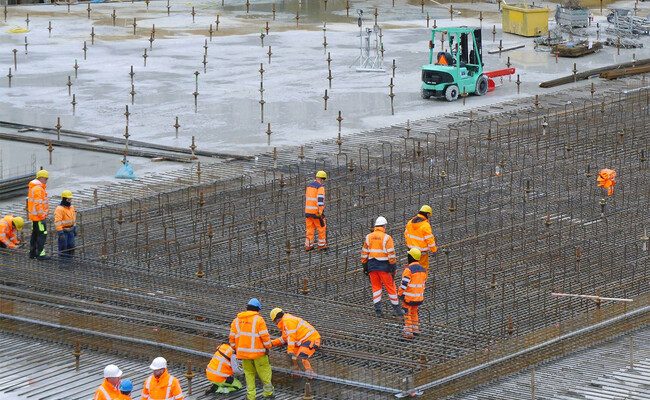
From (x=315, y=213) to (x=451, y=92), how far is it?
18365mm

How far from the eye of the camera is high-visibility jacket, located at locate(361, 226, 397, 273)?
24.8 meters

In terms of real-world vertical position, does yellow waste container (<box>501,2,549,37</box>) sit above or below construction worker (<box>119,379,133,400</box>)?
below

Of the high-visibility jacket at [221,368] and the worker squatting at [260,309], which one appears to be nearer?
the worker squatting at [260,309]

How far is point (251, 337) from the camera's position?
21.5m

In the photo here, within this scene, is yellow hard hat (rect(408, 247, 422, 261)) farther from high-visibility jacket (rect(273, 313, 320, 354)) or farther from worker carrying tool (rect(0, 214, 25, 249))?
worker carrying tool (rect(0, 214, 25, 249))

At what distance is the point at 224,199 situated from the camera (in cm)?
3388

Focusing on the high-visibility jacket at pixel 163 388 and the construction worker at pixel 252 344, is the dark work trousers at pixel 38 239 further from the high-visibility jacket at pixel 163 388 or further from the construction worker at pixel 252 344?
the high-visibility jacket at pixel 163 388

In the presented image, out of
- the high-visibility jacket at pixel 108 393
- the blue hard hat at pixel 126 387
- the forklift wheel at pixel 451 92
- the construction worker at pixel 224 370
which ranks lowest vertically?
the forklift wheel at pixel 451 92

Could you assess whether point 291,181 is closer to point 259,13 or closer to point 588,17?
point 588,17

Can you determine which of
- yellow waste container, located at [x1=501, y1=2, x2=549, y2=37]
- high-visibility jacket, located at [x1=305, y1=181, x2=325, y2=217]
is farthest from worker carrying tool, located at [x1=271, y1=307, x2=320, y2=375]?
yellow waste container, located at [x1=501, y1=2, x2=549, y2=37]

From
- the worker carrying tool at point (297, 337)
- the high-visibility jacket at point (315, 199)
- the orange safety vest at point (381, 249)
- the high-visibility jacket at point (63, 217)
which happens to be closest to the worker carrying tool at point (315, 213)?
the high-visibility jacket at point (315, 199)

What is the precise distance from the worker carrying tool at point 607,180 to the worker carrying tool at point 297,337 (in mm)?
12706

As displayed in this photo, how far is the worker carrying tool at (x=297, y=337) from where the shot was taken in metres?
22.3

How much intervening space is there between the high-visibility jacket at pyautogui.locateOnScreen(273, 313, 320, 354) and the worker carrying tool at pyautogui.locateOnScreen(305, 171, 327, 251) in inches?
262
